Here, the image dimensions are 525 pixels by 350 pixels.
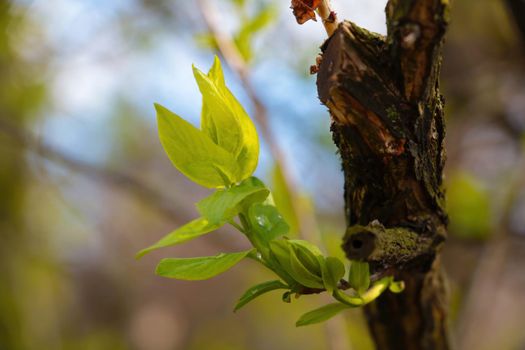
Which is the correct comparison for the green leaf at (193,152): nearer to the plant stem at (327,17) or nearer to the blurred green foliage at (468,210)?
the plant stem at (327,17)

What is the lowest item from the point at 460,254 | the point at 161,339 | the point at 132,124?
the point at 161,339

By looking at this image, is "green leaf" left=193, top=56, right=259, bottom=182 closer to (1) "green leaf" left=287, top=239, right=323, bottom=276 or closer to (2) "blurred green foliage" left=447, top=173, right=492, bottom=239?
(1) "green leaf" left=287, top=239, right=323, bottom=276

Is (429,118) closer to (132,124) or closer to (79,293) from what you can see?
(132,124)

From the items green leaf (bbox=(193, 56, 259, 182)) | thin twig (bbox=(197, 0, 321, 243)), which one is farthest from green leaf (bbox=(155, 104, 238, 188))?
thin twig (bbox=(197, 0, 321, 243))

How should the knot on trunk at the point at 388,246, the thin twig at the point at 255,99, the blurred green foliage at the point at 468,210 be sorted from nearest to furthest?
1. the knot on trunk at the point at 388,246
2. the thin twig at the point at 255,99
3. the blurred green foliage at the point at 468,210

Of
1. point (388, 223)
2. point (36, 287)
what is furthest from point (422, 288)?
point (36, 287)

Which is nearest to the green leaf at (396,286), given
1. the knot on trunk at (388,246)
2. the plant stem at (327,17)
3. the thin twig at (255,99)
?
the knot on trunk at (388,246)
